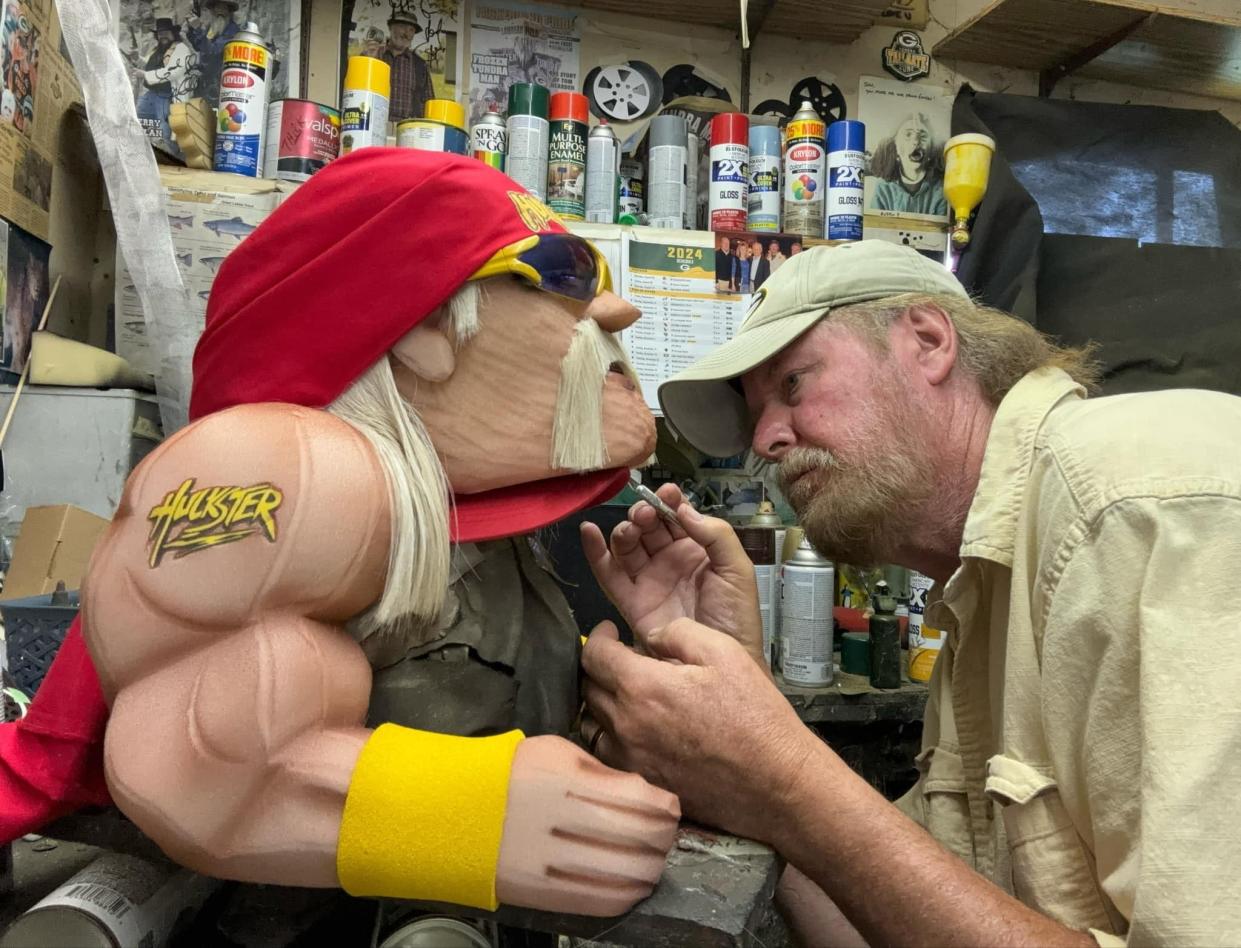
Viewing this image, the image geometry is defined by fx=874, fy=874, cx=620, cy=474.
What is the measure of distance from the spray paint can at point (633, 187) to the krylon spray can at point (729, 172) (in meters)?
0.16

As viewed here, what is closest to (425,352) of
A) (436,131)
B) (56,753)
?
(56,753)

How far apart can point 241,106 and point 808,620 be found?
145 cm

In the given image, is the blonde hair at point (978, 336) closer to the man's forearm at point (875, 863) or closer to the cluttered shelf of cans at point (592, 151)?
the man's forearm at point (875, 863)

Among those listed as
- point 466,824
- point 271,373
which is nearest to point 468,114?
point 271,373

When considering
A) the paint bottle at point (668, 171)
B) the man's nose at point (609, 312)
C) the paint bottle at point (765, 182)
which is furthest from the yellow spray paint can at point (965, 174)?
the man's nose at point (609, 312)

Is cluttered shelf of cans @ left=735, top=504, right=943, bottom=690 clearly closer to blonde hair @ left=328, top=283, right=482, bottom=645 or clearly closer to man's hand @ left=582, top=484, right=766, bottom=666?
man's hand @ left=582, top=484, right=766, bottom=666

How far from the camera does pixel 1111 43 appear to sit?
6.86 ft

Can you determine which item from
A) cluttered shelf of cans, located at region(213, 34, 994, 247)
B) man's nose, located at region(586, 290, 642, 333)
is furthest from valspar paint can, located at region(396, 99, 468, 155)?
man's nose, located at region(586, 290, 642, 333)

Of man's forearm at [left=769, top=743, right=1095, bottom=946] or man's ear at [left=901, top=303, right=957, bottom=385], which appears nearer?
man's forearm at [left=769, top=743, right=1095, bottom=946]

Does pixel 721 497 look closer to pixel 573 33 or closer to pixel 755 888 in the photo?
pixel 573 33

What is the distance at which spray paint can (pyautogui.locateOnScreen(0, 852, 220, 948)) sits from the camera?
2.21ft

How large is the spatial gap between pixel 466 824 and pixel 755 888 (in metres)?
0.23

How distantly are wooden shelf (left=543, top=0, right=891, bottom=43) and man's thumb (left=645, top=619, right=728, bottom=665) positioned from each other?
1.66 metres

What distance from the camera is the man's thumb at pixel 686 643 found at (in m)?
0.79
